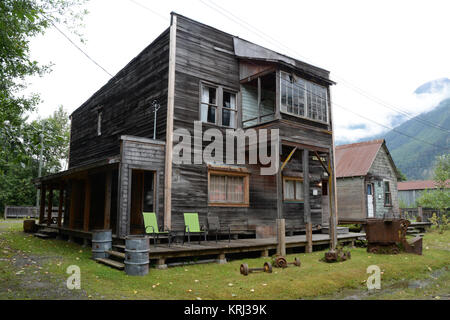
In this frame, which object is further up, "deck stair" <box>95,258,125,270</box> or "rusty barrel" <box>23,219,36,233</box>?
"rusty barrel" <box>23,219,36,233</box>

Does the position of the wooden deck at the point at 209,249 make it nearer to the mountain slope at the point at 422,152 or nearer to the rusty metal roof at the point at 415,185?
the rusty metal roof at the point at 415,185

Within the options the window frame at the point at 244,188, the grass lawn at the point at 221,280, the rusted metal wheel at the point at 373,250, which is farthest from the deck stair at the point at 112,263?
the rusted metal wheel at the point at 373,250

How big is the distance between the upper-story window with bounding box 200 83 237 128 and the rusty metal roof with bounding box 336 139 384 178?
487 inches

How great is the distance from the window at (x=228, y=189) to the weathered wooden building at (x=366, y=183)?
10225 mm

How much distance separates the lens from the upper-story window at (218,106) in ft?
42.7

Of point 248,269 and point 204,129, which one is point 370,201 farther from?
point 248,269

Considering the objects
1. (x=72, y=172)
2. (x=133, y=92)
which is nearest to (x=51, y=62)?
(x=133, y=92)

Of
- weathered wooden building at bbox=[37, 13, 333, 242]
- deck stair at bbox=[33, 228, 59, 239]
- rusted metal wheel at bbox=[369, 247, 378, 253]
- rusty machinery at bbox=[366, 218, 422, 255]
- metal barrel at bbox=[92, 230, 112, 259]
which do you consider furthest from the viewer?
deck stair at bbox=[33, 228, 59, 239]

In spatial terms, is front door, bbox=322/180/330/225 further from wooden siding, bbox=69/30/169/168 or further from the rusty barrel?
the rusty barrel

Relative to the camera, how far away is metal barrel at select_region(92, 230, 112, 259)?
960cm

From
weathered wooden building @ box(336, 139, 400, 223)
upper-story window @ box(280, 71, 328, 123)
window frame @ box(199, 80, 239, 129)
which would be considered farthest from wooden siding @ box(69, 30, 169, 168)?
weathered wooden building @ box(336, 139, 400, 223)

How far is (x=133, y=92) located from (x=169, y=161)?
4914mm

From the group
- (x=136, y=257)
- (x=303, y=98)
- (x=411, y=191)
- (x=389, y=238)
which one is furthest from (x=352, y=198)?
(x=411, y=191)
